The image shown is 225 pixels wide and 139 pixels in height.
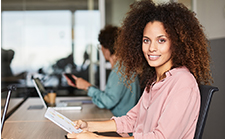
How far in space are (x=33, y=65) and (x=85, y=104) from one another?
2.32 meters

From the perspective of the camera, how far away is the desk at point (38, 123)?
65.2 inches

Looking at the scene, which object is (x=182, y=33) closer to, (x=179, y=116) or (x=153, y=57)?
(x=153, y=57)

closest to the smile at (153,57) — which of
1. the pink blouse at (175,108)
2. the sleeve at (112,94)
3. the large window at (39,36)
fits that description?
the pink blouse at (175,108)

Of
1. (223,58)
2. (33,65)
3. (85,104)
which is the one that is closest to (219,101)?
(223,58)

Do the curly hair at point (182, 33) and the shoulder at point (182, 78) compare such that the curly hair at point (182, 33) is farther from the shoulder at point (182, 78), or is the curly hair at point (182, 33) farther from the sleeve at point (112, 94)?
the sleeve at point (112, 94)

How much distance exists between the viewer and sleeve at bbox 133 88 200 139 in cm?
122

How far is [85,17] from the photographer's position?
15.7ft

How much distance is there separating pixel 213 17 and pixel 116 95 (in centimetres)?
126

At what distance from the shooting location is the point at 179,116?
48.1 inches

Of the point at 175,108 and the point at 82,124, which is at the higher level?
the point at 175,108

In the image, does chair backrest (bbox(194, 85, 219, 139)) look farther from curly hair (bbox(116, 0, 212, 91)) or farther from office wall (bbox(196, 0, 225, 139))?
office wall (bbox(196, 0, 225, 139))

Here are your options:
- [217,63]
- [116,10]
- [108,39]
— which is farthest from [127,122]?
[116,10]

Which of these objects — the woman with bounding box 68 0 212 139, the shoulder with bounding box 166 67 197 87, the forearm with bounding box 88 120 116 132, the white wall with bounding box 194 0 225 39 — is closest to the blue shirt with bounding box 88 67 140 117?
the woman with bounding box 68 0 212 139

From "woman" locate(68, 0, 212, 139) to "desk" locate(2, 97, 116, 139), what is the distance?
0.72 feet
